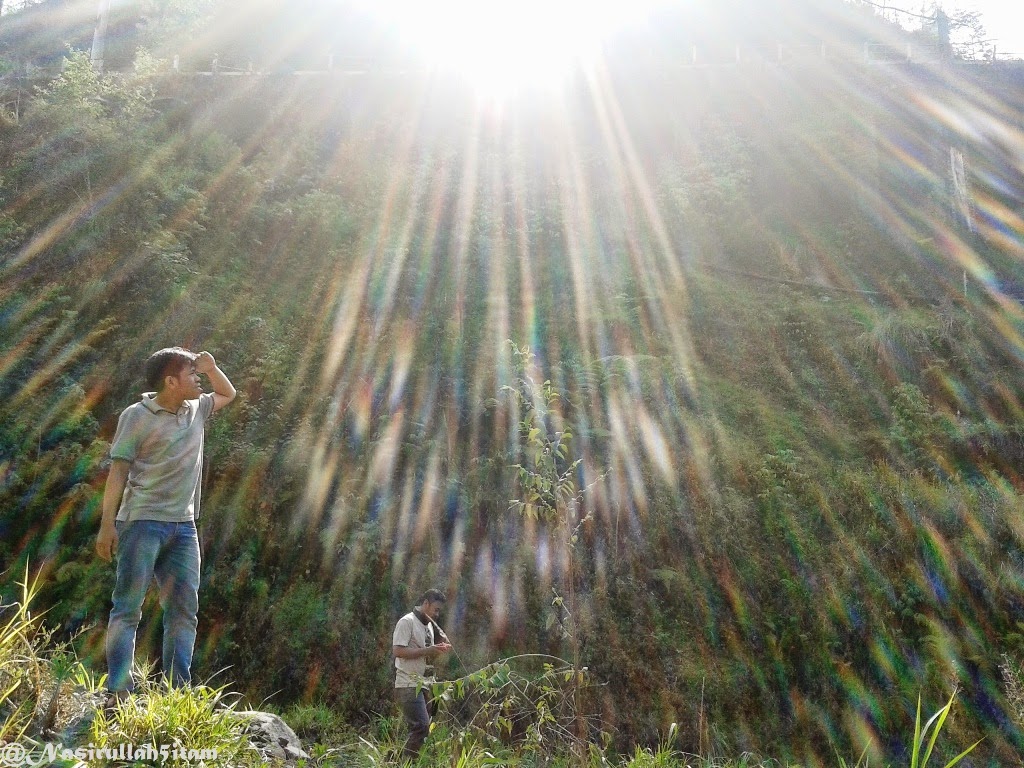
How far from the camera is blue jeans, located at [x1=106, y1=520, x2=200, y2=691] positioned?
3829mm

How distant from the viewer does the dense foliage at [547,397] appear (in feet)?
25.2

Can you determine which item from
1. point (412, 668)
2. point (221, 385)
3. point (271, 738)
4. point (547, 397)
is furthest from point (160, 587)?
point (547, 397)

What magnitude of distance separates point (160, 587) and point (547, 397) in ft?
9.05

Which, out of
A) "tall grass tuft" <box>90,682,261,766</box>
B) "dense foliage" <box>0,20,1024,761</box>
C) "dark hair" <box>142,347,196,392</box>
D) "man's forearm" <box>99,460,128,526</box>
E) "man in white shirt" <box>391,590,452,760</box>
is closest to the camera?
"tall grass tuft" <box>90,682,261,766</box>

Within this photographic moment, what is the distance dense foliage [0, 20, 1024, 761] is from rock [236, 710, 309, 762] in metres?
1.79

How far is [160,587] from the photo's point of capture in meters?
4.10

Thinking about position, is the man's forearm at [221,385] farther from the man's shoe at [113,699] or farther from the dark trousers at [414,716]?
the dark trousers at [414,716]

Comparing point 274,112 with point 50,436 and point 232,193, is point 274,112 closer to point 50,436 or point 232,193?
point 232,193

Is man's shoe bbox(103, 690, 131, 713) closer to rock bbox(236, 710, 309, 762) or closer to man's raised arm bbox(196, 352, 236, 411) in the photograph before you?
rock bbox(236, 710, 309, 762)

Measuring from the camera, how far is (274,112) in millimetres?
17344

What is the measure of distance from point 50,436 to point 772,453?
10047 mm

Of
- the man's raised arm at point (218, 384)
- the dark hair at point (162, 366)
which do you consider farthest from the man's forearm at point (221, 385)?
the dark hair at point (162, 366)

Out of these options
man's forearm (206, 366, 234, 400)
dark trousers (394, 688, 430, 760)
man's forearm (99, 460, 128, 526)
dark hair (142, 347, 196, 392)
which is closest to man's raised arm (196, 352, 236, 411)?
man's forearm (206, 366, 234, 400)

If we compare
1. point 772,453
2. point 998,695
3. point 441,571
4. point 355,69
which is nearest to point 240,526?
point 441,571
